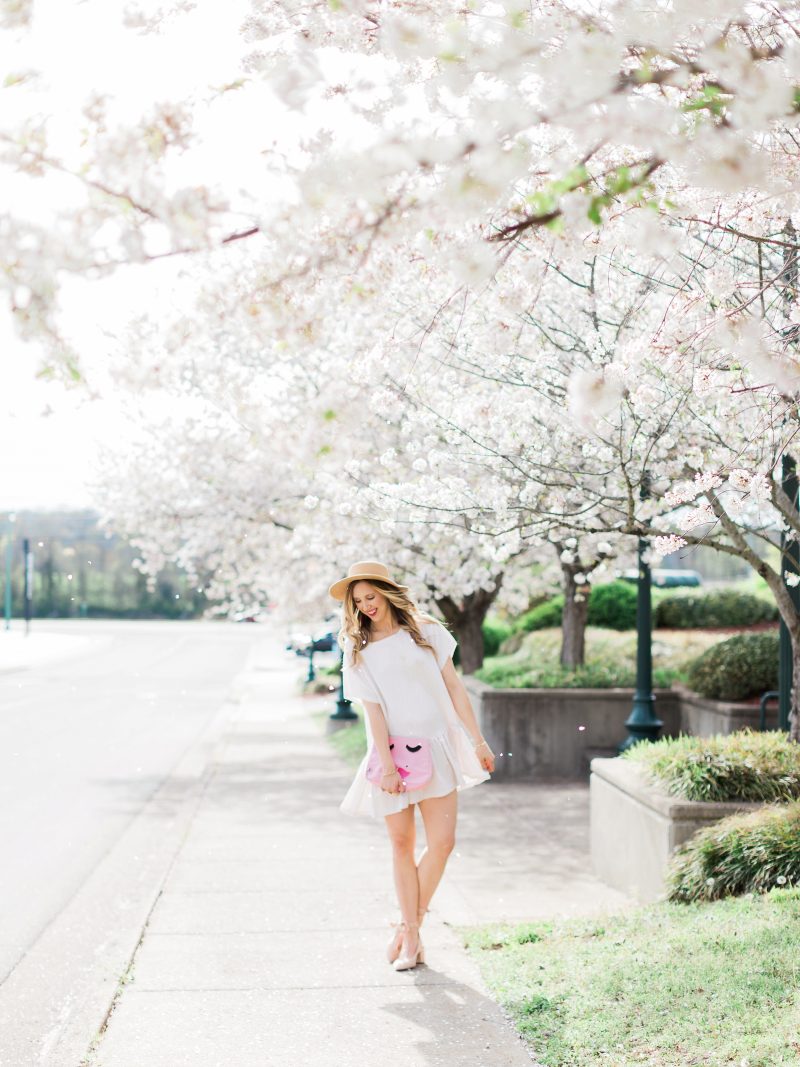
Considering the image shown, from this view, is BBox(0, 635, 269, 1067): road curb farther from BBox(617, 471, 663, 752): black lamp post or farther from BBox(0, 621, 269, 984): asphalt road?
BBox(617, 471, 663, 752): black lamp post

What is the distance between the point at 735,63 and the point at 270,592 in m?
17.4

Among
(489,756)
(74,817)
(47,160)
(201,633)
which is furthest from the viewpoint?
(201,633)

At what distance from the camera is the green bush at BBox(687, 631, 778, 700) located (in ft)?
41.4

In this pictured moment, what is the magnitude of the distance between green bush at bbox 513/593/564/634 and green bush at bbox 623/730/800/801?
1472cm

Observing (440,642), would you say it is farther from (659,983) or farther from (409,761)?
(659,983)

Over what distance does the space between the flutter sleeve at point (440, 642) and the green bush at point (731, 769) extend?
214 cm

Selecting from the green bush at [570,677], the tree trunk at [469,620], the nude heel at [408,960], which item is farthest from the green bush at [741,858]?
the tree trunk at [469,620]

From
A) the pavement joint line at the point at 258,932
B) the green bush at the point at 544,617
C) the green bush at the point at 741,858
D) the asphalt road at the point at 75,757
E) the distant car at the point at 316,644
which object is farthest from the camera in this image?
the distant car at the point at 316,644

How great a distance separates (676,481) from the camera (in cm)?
873

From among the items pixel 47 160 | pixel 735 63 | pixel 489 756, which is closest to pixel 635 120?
pixel 735 63

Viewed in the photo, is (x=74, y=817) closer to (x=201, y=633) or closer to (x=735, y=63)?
(x=735, y=63)

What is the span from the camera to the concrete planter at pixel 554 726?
552 inches

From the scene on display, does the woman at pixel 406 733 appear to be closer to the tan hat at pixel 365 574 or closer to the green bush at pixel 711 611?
the tan hat at pixel 365 574

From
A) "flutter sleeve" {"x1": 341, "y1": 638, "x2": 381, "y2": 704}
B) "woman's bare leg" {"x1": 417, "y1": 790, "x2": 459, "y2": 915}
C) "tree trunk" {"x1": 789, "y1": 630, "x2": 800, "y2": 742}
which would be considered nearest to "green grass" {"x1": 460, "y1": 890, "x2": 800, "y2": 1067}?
"woman's bare leg" {"x1": 417, "y1": 790, "x2": 459, "y2": 915}
